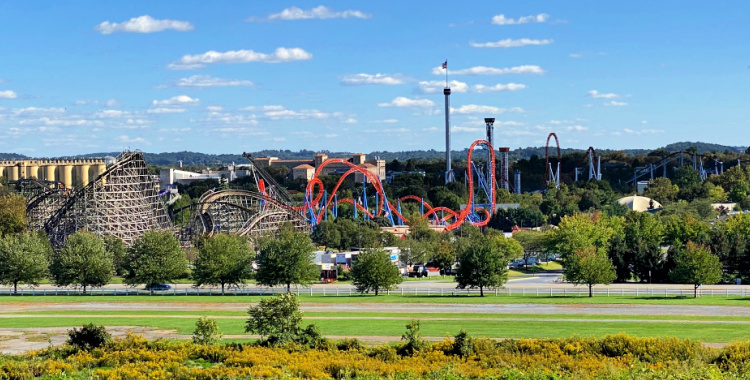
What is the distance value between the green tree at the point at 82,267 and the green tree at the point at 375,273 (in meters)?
17.2

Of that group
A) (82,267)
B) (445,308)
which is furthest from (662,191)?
(445,308)

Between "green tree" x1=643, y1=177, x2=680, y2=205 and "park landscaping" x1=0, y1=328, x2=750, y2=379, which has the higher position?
"green tree" x1=643, y1=177, x2=680, y2=205

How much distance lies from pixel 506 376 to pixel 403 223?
10607 centimetres

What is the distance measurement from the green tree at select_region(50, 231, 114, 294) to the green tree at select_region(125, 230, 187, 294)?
1.80 m

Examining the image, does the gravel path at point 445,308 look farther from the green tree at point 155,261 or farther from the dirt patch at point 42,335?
the dirt patch at point 42,335

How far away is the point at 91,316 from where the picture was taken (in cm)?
5378

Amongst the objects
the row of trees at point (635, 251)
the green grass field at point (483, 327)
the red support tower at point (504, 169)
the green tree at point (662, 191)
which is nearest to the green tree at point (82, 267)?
the green grass field at point (483, 327)

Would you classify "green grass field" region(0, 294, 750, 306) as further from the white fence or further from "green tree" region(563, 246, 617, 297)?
"green tree" region(563, 246, 617, 297)

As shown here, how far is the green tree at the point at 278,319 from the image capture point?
39688mm

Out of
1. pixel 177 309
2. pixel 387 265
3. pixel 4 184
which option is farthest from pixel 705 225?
pixel 4 184

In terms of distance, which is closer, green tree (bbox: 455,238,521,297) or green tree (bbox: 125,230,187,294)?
green tree (bbox: 455,238,521,297)

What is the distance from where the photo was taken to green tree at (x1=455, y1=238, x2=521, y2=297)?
210ft

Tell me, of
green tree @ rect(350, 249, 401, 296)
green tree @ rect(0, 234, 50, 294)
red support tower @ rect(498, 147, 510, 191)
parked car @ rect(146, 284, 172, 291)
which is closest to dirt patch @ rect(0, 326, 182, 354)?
green tree @ rect(350, 249, 401, 296)

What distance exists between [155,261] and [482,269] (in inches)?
859
